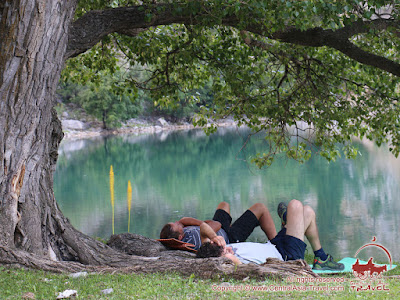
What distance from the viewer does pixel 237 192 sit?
15.8 meters

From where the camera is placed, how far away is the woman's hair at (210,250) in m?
4.93

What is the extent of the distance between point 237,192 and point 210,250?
1083 centimetres

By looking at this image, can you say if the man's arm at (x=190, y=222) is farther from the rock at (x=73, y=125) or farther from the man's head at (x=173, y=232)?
the rock at (x=73, y=125)

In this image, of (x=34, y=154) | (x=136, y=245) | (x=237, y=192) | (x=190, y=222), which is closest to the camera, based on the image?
(x=34, y=154)

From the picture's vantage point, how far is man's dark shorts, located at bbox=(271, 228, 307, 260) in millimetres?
5359

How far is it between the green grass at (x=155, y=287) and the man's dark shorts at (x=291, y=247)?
43.3 inches

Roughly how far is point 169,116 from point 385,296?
57642mm

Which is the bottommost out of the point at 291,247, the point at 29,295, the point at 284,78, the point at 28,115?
the point at 29,295

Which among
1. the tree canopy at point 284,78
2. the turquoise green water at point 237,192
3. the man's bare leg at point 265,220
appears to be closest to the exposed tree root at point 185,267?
the man's bare leg at point 265,220

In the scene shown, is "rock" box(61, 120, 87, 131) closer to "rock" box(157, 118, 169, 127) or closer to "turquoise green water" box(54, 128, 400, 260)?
"rock" box(157, 118, 169, 127)

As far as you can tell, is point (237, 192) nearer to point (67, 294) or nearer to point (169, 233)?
point (169, 233)

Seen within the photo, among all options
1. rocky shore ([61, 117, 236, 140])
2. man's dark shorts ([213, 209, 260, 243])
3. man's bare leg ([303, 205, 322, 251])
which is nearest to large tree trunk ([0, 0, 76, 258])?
man's dark shorts ([213, 209, 260, 243])

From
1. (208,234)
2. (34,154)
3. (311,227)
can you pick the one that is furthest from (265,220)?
(34,154)

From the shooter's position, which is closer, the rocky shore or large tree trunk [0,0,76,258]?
large tree trunk [0,0,76,258]
